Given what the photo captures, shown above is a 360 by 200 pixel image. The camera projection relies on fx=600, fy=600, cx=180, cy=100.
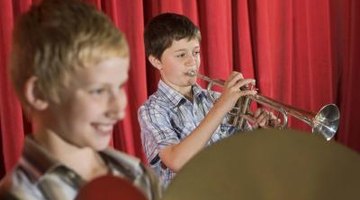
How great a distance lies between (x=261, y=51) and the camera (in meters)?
2.19

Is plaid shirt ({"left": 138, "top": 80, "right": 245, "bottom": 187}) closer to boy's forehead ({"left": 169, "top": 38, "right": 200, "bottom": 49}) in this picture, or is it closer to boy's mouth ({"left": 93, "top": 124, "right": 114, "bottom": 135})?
boy's forehead ({"left": 169, "top": 38, "right": 200, "bottom": 49})

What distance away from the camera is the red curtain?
1.76m

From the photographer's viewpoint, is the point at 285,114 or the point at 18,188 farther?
the point at 285,114

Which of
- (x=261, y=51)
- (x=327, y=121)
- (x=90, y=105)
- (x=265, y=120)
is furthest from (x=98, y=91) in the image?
(x=261, y=51)

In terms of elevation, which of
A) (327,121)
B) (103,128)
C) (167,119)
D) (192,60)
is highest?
(103,128)

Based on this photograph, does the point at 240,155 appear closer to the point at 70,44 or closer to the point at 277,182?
the point at 277,182

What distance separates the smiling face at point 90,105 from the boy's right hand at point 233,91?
82 cm

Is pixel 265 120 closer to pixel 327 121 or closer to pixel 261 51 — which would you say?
pixel 327 121

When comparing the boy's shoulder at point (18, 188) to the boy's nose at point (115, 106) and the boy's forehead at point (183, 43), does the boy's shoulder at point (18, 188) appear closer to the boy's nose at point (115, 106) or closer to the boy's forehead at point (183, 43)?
the boy's nose at point (115, 106)

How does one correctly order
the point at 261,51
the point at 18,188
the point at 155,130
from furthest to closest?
the point at 261,51, the point at 155,130, the point at 18,188

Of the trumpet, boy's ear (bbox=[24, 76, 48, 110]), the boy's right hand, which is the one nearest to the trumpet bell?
the trumpet

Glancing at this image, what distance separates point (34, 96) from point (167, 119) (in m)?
0.86

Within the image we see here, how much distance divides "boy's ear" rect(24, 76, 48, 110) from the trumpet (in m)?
1.02

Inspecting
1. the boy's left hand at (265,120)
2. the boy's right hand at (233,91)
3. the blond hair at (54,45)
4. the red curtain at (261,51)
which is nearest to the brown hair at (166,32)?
the boy's right hand at (233,91)
